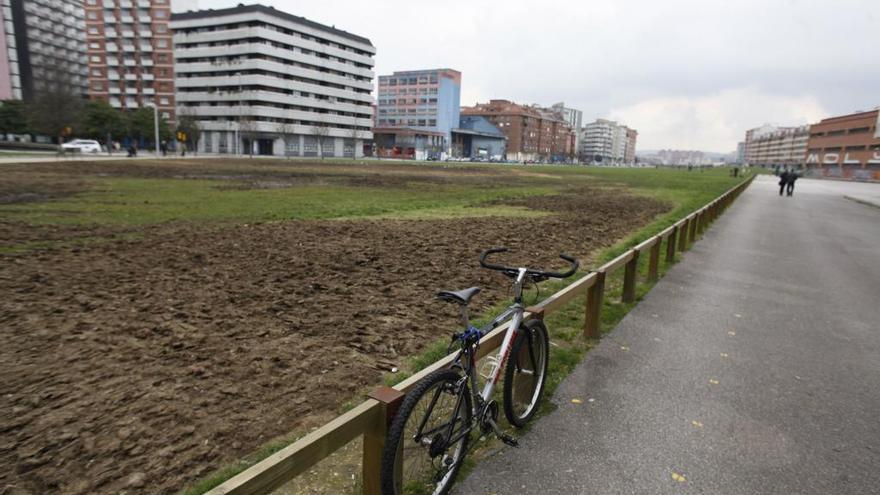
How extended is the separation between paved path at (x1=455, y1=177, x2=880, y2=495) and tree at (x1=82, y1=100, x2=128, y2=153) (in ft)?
275

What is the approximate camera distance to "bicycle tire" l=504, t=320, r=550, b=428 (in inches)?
152

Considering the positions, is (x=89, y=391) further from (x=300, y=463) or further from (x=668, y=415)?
(x=668, y=415)

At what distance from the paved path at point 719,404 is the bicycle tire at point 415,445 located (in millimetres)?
260

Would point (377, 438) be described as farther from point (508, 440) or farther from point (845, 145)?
point (845, 145)

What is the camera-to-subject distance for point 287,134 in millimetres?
94125

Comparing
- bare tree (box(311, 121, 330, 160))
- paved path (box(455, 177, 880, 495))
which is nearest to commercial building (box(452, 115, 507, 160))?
bare tree (box(311, 121, 330, 160))

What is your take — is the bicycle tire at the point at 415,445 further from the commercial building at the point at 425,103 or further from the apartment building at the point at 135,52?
the commercial building at the point at 425,103

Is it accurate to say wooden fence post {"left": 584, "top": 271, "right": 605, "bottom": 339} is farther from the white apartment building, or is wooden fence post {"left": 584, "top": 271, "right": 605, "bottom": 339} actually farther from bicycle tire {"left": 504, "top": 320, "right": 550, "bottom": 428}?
the white apartment building

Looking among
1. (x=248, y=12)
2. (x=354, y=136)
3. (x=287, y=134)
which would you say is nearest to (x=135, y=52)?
(x=248, y=12)

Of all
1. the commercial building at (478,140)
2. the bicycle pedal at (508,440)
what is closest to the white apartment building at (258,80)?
the commercial building at (478,140)

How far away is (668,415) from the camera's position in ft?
14.5

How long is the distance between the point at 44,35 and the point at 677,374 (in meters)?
134

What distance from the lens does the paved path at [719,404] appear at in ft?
11.7

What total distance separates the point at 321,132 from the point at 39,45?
2342 inches
